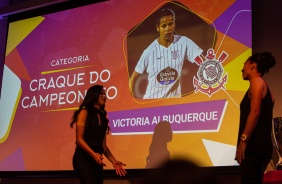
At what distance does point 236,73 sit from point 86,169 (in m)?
1.72

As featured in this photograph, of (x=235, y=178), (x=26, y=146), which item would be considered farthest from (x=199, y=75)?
(x=26, y=146)

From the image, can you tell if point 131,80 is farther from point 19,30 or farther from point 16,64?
point 19,30

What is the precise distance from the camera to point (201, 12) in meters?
4.21

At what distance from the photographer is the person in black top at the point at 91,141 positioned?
2.92m

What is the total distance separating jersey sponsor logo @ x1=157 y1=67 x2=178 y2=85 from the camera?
420cm

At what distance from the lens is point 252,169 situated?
2.35 meters

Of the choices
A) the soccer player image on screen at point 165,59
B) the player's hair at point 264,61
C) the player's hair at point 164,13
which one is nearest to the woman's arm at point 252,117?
the player's hair at point 264,61

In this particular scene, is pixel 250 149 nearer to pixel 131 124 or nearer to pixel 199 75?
pixel 199 75

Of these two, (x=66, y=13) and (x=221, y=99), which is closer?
(x=221, y=99)

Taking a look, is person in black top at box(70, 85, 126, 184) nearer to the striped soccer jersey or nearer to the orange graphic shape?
the striped soccer jersey

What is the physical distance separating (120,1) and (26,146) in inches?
82.9

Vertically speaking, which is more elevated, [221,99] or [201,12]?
[201,12]

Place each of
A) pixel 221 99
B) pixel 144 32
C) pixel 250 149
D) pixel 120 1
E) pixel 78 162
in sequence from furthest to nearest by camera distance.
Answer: pixel 120 1, pixel 144 32, pixel 221 99, pixel 78 162, pixel 250 149

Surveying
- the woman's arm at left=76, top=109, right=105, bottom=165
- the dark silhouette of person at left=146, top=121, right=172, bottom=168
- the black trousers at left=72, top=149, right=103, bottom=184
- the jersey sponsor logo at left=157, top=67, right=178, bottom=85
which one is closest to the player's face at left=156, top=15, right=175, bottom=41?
the jersey sponsor logo at left=157, top=67, right=178, bottom=85
